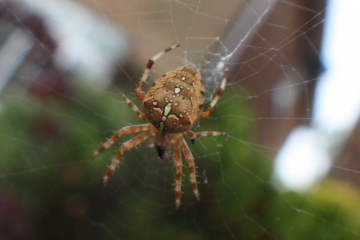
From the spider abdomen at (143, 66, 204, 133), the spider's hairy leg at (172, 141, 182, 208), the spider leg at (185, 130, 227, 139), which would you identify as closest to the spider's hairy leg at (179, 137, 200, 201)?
the spider's hairy leg at (172, 141, 182, 208)

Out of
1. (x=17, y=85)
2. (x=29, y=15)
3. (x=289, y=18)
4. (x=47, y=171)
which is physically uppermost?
(x=289, y=18)

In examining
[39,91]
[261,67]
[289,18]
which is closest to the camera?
[39,91]

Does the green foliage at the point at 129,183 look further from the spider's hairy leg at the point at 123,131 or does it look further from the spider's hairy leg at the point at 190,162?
the spider's hairy leg at the point at 123,131

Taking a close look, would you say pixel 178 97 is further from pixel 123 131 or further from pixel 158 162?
pixel 158 162

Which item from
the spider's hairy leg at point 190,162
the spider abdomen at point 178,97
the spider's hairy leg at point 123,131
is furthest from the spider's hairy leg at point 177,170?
the spider abdomen at point 178,97

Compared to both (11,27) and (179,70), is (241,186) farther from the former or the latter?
(11,27)

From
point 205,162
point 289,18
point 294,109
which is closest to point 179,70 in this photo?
point 205,162
